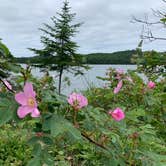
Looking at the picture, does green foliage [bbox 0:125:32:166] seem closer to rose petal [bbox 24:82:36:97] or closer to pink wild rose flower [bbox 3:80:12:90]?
pink wild rose flower [bbox 3:80:12:90]

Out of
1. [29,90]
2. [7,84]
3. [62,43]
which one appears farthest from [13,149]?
[62,43]

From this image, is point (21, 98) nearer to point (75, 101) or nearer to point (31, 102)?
point (31, 102)

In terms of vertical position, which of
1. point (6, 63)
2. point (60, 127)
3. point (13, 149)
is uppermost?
point (6, 63)

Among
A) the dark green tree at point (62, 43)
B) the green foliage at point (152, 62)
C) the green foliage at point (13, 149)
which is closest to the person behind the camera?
the green foliage at point (13, 149)

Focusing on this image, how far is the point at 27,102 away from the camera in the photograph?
3.73ft

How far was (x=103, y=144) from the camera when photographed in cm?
144

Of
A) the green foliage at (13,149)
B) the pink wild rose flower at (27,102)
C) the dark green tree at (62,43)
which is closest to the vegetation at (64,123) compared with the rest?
the pink wild rose flower at (27,102)

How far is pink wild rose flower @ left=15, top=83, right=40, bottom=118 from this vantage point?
1.14 metres

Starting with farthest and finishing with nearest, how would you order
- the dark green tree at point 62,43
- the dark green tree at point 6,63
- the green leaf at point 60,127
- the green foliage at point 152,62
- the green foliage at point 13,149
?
the dark green tree at point 62,43 → the green foliage at point 152,62 → the green foliage at point 13,149 → the dark green tree at point 6,63 → the green leaf at point 60,127

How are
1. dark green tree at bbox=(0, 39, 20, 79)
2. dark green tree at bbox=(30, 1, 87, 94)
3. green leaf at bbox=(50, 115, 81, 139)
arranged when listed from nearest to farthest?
→ green leaf at bbox=(50, 115, 81, 139) → dark green tree at bbox=(0, 39, 20, 79) → dark green tree at bbox=(30, 1, 87, 94)

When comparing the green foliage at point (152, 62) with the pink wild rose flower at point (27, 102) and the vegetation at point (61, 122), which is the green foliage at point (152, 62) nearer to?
the vegetation at point (61, 122)

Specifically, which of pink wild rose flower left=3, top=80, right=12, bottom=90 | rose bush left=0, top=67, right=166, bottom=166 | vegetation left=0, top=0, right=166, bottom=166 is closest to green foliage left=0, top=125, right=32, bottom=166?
vegetation left=0, top=0, right=166, bottom=166

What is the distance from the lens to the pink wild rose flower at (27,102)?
3.74ft

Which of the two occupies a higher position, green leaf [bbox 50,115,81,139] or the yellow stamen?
the yellow stamen
